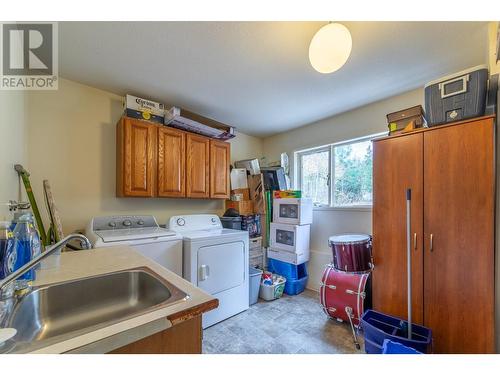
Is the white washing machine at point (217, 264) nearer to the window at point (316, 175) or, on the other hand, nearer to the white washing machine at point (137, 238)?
the white washing machine at point (137, 238)

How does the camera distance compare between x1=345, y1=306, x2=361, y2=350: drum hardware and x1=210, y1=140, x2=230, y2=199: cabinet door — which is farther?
x1=210, y1=140, x2=230, y2=199: cabinet door

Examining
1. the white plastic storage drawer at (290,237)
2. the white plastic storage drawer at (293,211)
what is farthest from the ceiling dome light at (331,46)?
the white plastic storage drawer at (290,237)

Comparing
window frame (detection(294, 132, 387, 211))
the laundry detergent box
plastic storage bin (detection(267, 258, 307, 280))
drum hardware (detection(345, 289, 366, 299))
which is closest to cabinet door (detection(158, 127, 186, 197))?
the laundry detergent box

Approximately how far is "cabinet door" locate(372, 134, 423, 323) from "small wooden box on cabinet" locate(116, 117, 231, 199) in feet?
6.21

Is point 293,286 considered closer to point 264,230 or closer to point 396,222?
point 264,230

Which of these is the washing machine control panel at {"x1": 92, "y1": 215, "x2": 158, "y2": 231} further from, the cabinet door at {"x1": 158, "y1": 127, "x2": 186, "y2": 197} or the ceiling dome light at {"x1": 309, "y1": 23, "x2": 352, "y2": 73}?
the ceiling dome light at {"x1": 309, "y1": 23, "x2": 352, "y2": 73}

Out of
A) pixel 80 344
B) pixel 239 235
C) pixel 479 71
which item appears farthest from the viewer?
pixel 239 235

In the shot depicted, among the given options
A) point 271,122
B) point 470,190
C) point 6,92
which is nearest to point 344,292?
point 470,190

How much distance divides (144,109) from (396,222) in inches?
106

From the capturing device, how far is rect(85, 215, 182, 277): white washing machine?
6.19 ft

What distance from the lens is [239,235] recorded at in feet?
8.39

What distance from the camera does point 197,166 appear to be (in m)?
2.77
